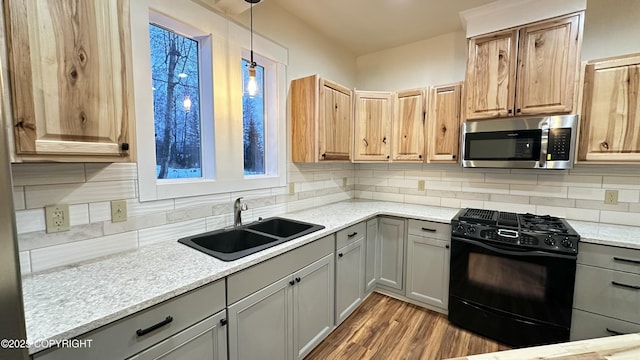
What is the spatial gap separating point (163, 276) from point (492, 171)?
9.49 feet

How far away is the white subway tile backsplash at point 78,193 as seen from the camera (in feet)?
3.86

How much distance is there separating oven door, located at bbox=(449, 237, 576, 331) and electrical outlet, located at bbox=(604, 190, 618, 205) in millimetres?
836

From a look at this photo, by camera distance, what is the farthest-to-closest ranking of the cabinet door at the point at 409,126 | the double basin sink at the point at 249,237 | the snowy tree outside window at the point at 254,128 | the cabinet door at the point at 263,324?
the cabinet door at the point at 409,126 < the snowy tree outside window at the point at 254,128 < the double basin sink at the point at 249,237 < the cabinet door at the point at 263,324

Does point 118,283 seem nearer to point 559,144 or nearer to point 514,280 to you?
point 514,280

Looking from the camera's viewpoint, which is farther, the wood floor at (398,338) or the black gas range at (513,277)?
the wood floor at (398,338)

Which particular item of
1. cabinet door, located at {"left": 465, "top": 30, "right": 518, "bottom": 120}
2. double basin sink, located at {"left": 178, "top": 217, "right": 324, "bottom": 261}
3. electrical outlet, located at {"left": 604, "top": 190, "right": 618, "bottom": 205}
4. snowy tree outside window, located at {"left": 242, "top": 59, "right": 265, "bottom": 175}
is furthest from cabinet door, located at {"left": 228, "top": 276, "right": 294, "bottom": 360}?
electrical outlet, located at {"left": 604, "top": 190, "right": 618, "bottom": 205}

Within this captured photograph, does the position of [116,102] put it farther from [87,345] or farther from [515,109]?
[515,109]

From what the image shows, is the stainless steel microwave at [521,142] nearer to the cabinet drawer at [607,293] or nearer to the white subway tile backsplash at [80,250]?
the cabinet drawer at [607,293]

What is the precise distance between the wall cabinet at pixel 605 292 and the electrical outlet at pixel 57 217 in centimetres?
308

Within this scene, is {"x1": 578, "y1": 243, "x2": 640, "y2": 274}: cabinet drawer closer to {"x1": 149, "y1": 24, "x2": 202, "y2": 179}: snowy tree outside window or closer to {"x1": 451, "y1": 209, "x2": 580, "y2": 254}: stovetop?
{"x1": 451, "y1": 209, "x2": 580, "y2": 254}: stovetop

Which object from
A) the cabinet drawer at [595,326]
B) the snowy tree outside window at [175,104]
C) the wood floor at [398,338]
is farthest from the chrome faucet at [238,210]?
the cabinet drawer at [595,326]

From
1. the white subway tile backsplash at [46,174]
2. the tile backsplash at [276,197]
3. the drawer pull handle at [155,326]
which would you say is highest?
the white subway tile backsplash at [46,174]

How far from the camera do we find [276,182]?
2.40 meters

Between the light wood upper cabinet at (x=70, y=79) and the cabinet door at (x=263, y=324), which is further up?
the light wood upper cabinet at (x=70, y=79)
